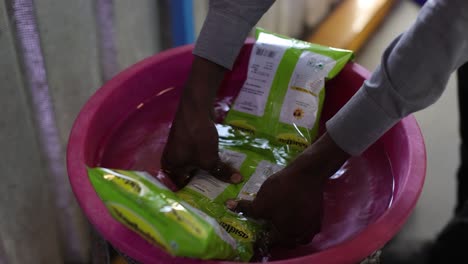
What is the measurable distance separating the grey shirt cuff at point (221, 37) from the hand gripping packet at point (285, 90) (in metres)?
0.14

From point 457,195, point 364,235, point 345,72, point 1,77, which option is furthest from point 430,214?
point 1,77

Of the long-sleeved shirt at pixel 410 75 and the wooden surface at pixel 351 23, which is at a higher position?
the long-sleeved shirt at pixel 410 75

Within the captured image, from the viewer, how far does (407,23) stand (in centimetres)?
163

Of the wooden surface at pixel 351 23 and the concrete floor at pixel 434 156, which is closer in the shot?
the concrete floor at pixel 434 156

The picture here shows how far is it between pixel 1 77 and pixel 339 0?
1.20 metres

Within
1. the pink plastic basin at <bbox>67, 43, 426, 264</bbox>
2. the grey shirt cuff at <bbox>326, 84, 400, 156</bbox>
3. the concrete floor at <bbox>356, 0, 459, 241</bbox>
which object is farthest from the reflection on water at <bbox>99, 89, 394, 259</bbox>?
the concrete floor at <bbox>356, 0, 459, 241</bbox>

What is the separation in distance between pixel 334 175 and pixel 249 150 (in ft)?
0.43

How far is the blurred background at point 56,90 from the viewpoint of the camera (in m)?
0.72

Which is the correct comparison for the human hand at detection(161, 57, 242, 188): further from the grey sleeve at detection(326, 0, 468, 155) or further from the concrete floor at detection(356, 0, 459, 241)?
the concrete floor at detection(356, 0, 459, 241)

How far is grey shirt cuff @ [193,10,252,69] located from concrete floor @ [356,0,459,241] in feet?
2.01

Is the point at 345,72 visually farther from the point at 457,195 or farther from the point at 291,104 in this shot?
the point at 457,195

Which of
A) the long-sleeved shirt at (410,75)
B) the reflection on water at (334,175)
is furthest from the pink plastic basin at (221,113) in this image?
the long-sleeved shirt at (410,75)

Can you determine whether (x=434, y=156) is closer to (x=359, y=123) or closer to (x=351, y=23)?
(x=351, y=23)

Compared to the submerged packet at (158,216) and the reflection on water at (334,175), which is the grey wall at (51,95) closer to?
the reflection on water at (334,175)
